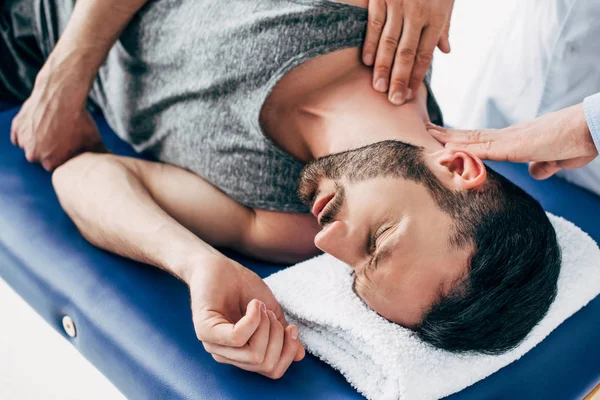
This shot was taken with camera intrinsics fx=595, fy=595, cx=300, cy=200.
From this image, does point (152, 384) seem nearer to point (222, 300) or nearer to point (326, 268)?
point (222, 300)

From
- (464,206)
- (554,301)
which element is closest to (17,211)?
(464,206)

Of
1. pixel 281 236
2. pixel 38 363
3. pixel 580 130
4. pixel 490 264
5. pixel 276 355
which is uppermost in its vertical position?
pixel 580 130

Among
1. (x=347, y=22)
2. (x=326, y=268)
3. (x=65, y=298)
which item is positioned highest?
(x=347, y=22)

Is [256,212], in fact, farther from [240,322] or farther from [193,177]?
[240,322]

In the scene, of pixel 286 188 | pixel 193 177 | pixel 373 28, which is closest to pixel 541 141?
pixel 373 28

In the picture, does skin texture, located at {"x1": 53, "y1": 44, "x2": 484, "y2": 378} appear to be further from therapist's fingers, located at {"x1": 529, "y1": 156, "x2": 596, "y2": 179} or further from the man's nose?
therapist's fingers, located at {"x1": 529, "y1": 156, "x2": 596, "y2": 179}

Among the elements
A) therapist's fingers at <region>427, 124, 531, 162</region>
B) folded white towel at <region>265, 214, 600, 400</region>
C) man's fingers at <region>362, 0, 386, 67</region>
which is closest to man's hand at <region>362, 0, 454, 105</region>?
man's fingers at <region>362, 0, 386, 67</region>

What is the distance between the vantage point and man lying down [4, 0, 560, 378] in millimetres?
911

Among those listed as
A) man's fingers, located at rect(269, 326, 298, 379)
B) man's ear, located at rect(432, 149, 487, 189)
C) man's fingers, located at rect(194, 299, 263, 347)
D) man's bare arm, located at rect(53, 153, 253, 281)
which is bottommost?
man's bare arm, located at rect(53, 153, 253, 281)

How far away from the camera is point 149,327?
1.02m

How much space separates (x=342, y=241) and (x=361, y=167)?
0.14 meters

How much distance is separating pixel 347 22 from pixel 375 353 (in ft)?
2.13

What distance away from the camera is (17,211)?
1260mm

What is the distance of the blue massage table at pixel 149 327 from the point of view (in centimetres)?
93
